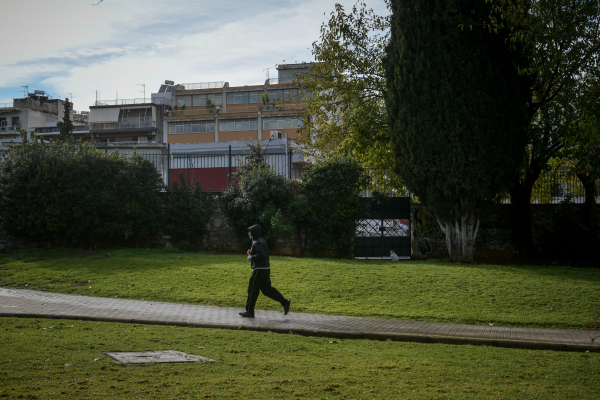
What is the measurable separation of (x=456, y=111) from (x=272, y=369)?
12133 millimetres

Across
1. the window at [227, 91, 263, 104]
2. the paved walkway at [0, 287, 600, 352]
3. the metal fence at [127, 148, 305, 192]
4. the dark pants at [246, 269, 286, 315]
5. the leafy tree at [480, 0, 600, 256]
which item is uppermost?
the window at [227, 91, 263, 104]

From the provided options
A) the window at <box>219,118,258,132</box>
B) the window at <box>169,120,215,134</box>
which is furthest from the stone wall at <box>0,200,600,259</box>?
the window at <box>169,120,215,134</box>

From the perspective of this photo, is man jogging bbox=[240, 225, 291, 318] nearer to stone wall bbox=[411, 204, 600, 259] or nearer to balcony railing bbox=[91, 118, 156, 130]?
stone wall bbox=[411, 204, 600, 259]

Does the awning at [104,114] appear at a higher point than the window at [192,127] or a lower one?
higher

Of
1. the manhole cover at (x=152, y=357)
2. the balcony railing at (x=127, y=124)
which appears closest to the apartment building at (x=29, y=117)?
the balcony railing at (x=127, y=124)

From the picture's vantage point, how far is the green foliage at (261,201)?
17.3m

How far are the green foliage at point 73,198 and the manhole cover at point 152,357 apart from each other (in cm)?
1195

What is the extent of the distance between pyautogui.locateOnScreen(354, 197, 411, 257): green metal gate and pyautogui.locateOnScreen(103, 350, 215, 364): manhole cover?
12616 mm

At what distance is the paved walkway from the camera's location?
25.5 ft

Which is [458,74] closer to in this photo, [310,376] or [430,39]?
[430,39]

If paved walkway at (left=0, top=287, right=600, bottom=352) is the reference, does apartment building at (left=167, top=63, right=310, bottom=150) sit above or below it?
above

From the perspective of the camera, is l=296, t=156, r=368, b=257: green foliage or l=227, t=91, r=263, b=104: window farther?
l=227, t=91, r=263, b=104: window

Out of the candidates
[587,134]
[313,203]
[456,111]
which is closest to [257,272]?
[313,203]

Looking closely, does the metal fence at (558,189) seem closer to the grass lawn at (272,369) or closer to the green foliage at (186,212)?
the green foliage at (186,212)
